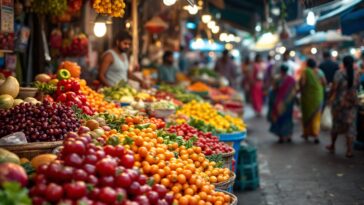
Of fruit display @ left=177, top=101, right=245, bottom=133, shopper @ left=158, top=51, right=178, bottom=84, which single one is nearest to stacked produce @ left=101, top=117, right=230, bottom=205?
fruit display @ left=177, top=101, right=245, bottom=133

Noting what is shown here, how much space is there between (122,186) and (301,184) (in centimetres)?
504

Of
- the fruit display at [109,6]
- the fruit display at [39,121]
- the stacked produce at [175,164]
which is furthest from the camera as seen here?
the fruit display at [109,6]

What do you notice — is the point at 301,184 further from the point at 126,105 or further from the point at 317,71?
the point at 317,71

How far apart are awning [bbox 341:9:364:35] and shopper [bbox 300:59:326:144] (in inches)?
93.1

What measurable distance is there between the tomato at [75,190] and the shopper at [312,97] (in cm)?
950

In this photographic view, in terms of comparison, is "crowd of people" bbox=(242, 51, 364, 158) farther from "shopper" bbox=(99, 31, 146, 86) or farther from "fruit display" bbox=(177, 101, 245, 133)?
"shopper" bbox=(99, 31, 146, 86)

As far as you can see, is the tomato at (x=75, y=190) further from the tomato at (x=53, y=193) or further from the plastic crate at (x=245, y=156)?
the plastic crate at (x=245, y=156)

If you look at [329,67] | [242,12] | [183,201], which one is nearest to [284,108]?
[329,67]

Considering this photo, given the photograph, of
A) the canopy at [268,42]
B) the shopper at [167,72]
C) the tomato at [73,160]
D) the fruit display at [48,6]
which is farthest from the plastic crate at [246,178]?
the canopy at [268,42]

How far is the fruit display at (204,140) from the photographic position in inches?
214

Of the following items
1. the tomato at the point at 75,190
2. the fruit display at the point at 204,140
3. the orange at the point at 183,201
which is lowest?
the orange at the point at 183,201

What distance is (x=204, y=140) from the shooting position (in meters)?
5.63

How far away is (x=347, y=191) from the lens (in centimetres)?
717

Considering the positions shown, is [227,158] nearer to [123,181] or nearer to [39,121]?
[39,121]
